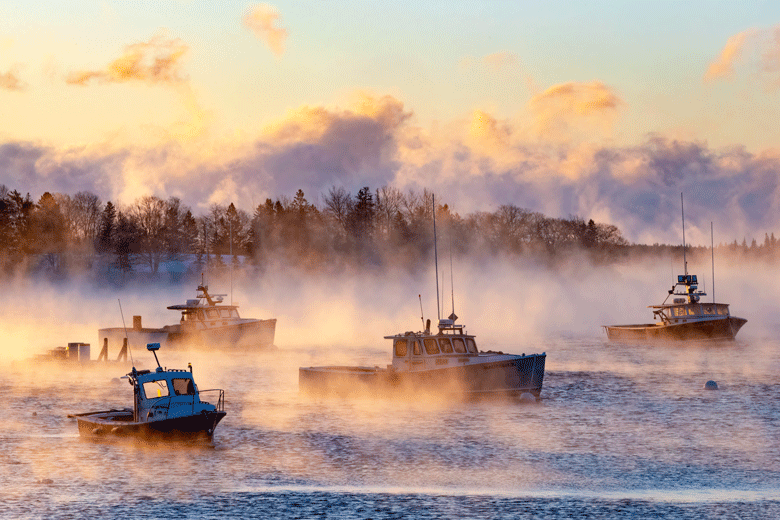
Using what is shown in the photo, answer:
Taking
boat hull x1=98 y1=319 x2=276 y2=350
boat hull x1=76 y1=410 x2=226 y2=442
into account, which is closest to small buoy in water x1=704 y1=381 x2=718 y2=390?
boat hull x1=76 y1=410 x2=226 y2=442

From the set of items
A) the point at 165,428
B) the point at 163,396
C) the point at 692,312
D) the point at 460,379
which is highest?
the point at 692,312

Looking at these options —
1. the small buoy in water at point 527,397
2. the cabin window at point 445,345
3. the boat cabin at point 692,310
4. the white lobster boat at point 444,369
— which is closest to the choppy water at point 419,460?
the small buoy in water at point 527,397

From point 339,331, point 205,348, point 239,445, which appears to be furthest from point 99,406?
point 339,331

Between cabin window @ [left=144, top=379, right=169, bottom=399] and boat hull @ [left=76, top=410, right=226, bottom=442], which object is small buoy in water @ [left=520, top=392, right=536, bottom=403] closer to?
boat hull @ [left=76, top=410, right=226, bottom=442]

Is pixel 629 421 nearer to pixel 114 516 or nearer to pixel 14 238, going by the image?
pixel 114 516

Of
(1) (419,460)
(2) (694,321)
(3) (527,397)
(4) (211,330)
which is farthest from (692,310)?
(1) (419,460)

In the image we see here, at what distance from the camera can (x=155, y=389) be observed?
125ft

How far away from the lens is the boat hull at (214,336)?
8981cm

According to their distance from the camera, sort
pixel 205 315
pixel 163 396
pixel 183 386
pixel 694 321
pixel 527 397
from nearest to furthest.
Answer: pixel 163 396, pixel 183 386, pixel 527 397, pixel 205 315, pixel 694 321

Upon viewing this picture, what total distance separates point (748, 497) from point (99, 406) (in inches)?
1479

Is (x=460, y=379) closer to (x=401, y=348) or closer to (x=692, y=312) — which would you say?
(x=401, y=348)

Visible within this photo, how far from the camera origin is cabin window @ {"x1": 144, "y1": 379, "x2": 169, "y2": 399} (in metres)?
38.0

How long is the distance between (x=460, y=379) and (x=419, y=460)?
484 inches

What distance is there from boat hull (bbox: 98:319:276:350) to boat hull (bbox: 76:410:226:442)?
165 feet
